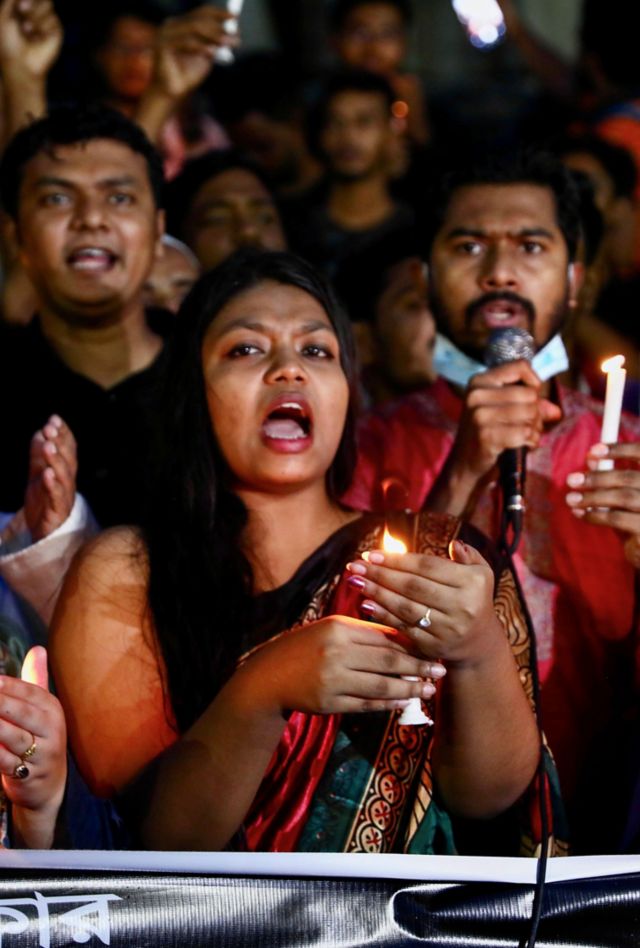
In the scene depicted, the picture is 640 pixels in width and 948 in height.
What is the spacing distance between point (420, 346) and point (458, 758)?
7.47 ft

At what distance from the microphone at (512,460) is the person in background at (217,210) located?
6.16ft

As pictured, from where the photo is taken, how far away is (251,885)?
82.9 inches

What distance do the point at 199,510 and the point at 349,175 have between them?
3.32 m

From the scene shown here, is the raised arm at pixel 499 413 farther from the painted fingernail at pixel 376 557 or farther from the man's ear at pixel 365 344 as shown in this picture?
the man's ear at pixel 365 344

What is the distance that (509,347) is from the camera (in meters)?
3.12

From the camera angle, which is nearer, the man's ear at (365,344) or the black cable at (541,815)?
the black cable at (541,815)

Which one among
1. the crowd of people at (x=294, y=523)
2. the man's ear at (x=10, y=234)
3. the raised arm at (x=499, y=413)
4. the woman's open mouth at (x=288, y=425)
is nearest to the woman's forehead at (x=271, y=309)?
the crowd of people at (x=294, y=523)

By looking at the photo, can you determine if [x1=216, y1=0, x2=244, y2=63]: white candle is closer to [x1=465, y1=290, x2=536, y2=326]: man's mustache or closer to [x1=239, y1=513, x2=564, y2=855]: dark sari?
[x1=465, y1=290, x2=536, y2=326]: man's mustache

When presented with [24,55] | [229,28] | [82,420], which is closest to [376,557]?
[82,420]

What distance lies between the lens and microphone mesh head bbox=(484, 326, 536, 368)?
311cm

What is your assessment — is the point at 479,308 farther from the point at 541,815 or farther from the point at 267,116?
the point at 267,116

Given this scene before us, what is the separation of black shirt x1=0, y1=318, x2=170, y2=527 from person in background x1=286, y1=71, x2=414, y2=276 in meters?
1.70

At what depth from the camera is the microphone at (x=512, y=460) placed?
2.67m

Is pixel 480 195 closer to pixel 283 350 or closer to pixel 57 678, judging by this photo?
pixel 283 350
